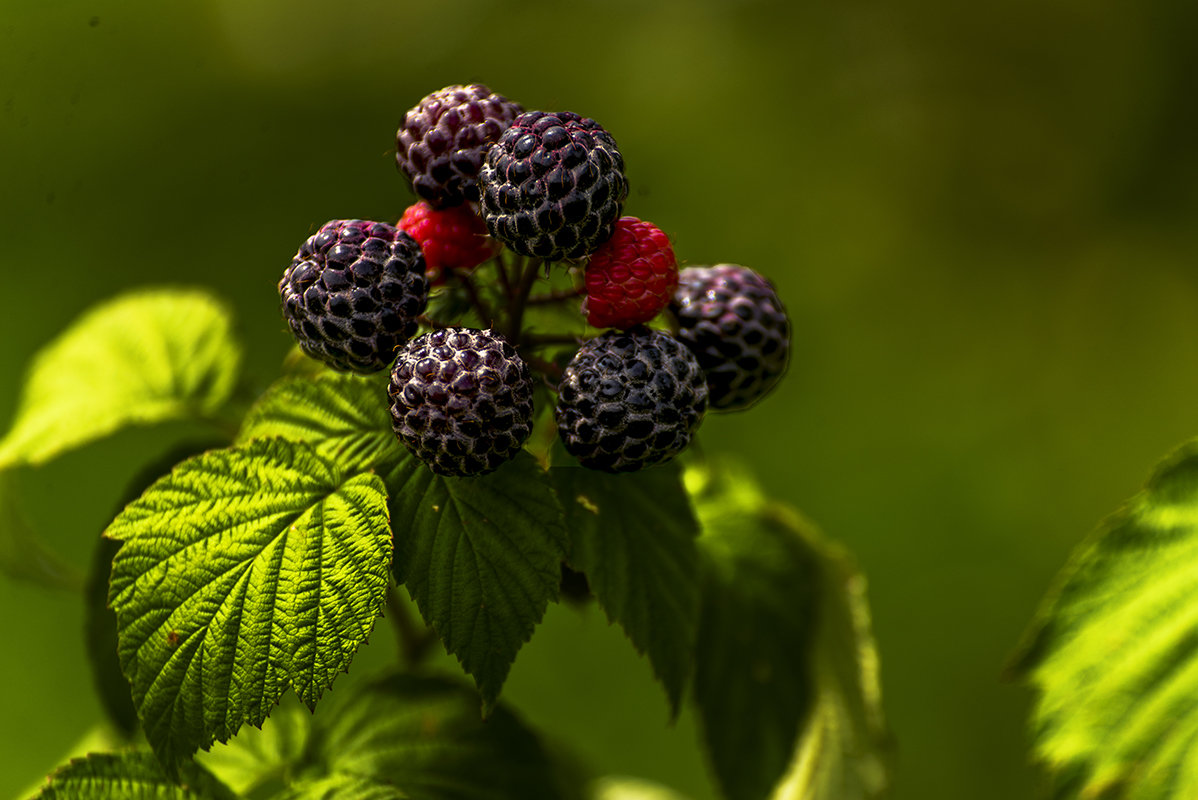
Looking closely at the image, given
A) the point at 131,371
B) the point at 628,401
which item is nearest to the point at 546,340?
the point at 628,401

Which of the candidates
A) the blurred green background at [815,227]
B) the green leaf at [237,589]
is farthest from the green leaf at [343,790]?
the blurred green background at [815,227]

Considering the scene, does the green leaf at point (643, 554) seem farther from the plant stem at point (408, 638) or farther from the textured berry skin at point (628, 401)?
the plant stem at point (408, 638)

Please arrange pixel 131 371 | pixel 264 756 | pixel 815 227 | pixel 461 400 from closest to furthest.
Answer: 1. pixel 461 400
2. pixel 264 756
3. pixel 131 371
4. pixel 815 227

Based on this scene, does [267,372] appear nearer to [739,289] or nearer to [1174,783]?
[739,289]

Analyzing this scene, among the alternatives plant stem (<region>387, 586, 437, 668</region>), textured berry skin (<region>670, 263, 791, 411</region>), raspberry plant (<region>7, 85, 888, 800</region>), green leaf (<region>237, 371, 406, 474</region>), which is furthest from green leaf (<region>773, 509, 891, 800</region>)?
green leaf (<region>237, 371, 406, 474</region>)

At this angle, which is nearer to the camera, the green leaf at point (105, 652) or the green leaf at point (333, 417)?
the green leaf at point (333, 417)

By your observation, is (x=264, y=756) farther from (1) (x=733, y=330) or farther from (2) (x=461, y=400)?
(1) (x=733, y=330)

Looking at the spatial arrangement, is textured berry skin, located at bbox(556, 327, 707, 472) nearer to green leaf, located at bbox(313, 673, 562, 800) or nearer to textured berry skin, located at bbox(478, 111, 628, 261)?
textured berry skin, located at bbox(478, 111, 628, 261)
